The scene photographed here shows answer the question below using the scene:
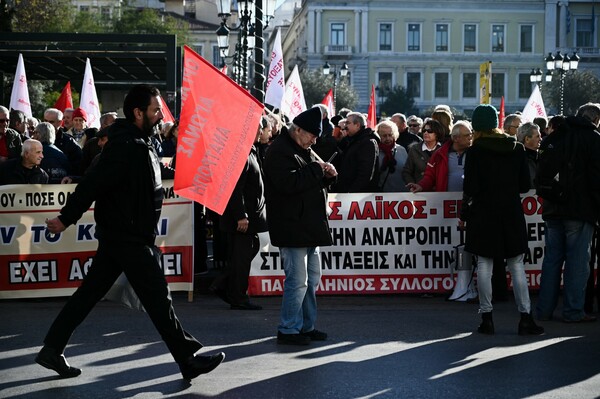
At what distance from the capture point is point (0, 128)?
12.2 meters

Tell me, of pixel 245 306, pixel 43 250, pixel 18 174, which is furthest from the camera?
pixel 18 174

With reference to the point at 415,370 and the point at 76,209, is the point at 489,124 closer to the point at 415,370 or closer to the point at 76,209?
the point at 415,370

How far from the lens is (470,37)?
96.1m

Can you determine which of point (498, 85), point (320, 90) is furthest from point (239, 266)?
point (498, 85)

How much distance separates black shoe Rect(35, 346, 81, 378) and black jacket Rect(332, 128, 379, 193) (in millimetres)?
5009

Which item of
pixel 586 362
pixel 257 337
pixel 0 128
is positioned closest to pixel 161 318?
pixel 257 337

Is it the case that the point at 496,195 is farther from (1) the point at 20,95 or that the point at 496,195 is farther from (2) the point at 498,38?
(2) the point at 498,38

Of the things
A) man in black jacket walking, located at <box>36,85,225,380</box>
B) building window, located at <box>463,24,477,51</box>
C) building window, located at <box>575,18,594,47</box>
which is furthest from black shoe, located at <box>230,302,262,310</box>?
building window, located at <box>575,18,594,47</box>

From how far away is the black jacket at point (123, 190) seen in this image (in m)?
6.50

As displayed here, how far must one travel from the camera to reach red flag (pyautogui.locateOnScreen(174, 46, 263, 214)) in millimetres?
7496

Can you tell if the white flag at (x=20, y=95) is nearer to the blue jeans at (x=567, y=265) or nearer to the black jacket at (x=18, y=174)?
the black jacket at (x=18, y=174)

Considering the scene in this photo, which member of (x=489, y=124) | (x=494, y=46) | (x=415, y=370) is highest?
(x=494, y=46)

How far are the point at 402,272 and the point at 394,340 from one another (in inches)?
104

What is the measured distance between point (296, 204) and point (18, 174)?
3.83 metres
